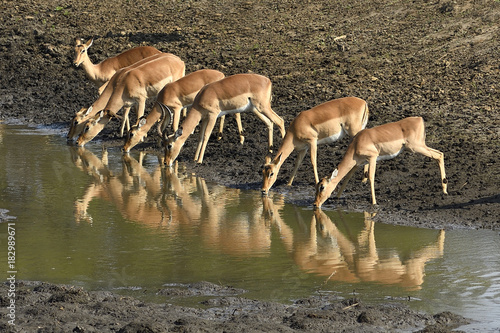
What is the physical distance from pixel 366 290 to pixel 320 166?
193 inches

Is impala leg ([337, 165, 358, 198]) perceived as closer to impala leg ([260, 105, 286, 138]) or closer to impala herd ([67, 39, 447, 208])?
impala herd ([67, 39, 447, 208])

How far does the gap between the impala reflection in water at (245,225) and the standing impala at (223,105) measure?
1.82 feet

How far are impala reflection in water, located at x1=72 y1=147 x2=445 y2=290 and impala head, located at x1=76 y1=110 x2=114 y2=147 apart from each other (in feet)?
5.68

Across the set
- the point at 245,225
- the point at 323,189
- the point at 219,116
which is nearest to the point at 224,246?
the point at 245,225

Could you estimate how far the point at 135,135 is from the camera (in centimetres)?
1361

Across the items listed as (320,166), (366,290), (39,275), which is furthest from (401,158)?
(39,275)

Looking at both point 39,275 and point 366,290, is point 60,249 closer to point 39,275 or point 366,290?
point 39,275

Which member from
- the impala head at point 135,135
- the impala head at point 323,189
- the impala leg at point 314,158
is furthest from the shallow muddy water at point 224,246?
the impala head at point 135,135

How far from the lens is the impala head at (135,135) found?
13586mm

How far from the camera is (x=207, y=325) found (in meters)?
6.07

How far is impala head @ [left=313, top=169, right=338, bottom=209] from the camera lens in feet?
32.8

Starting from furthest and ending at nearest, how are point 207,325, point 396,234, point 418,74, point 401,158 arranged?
point 418,74
point 401,158
point 396,234
point 207,325

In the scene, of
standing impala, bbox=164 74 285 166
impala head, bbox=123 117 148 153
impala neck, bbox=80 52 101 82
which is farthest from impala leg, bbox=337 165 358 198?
impala neck, bbox=80 52 101 82

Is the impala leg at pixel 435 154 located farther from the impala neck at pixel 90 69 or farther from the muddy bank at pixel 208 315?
the impala neck at pixel 90 69
